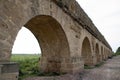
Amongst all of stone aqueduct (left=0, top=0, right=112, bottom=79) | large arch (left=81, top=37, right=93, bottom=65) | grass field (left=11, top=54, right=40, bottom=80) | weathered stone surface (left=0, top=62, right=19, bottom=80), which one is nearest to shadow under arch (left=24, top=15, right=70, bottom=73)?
stone aqueduct (left=0, top=0, right=112, bottom=79)

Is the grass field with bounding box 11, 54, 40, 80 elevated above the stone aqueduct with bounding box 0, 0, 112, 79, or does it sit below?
below

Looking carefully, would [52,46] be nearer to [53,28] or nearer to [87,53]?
[53,28]

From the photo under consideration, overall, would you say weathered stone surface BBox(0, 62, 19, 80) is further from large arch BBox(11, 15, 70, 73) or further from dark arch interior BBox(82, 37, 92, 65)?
dark arch interior BBox(82, 37, 92, 65)

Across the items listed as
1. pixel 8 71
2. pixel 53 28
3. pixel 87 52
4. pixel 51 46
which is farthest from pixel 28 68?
pixel 8 71

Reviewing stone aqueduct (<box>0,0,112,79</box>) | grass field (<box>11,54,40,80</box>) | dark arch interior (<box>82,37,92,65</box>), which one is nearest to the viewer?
stone aqueduct (<box>0,0,112,79</box>)

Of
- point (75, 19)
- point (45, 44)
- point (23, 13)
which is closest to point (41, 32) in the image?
point (45, 44)

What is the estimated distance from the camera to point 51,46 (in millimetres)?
8234

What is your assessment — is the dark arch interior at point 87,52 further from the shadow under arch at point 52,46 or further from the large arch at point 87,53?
the shadow under arch at point 52,46

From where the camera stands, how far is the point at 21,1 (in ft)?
13.9

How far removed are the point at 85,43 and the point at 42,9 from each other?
9273 mm

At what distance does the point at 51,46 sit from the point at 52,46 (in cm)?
6

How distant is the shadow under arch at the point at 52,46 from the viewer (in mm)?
7558

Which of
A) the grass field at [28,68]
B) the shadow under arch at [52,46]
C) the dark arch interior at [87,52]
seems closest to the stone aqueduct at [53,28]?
the shadow under arch at [52,46]

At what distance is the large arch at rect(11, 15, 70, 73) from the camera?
24.8ft
